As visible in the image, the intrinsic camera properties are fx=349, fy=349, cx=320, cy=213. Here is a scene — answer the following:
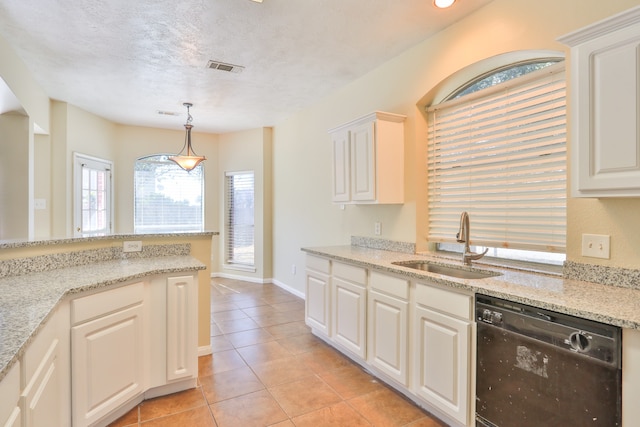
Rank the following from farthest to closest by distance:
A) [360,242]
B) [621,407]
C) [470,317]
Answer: [360,242]
[470,317]
[621,407]

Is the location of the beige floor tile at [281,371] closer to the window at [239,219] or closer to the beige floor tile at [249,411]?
the beige floor tile at [249,411]

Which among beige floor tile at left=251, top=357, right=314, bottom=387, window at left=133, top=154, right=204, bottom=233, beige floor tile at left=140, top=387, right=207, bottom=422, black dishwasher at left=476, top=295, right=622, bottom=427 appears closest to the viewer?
black dishwasher at left=476, top=295, right=622, bottom=427

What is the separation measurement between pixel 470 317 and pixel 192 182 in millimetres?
5610

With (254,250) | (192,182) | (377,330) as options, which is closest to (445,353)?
(377,330)

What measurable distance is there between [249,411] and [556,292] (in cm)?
192

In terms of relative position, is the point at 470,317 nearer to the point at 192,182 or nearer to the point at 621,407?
the point at 621,407

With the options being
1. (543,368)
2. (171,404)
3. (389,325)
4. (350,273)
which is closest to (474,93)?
(350,273)

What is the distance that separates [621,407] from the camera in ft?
4.27

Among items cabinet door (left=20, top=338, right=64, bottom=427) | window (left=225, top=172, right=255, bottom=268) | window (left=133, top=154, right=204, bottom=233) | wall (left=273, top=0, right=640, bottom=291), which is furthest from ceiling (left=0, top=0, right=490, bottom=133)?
cabinet door (left=20, top=338, right=64, bottom=427)

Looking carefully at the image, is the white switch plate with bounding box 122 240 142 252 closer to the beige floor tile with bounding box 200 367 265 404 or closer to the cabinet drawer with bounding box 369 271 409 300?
the beige floor tile with bounding box 200 367 265 404

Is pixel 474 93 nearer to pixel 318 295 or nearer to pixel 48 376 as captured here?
pixel 318 295

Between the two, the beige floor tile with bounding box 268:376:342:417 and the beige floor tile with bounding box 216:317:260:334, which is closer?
the beige floor tile with bounding box 268:376:342:417

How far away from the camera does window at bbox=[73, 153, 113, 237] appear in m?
4.76

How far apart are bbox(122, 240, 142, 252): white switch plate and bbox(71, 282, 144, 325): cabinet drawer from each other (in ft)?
2.04
